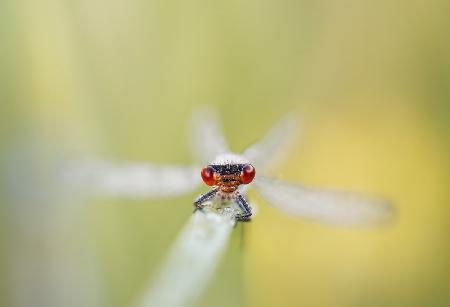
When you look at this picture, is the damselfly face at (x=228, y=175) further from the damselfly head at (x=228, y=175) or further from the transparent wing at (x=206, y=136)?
the transparent wing at (x=206, y=136)

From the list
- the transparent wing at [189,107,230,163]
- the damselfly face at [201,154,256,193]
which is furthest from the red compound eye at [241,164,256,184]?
the transparent wing at [189,107,230,163]

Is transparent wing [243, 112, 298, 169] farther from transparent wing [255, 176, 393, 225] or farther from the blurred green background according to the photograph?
transparent wing [255, 176, 393, 225]

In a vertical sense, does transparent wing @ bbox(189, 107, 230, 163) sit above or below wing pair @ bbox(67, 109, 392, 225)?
above

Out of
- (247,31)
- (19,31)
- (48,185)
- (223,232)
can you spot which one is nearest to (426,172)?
(247,31)

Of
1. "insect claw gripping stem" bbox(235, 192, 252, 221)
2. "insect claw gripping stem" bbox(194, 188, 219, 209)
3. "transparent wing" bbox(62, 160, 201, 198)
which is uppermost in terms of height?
"transparent wing" bbox(62, 160, 201, 198)

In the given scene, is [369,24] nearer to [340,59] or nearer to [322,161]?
[340,59]

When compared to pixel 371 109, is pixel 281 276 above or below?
below

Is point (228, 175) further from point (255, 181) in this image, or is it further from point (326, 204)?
point (326, 204)
